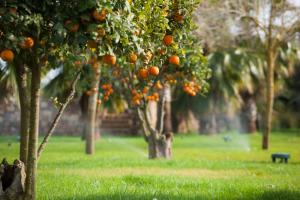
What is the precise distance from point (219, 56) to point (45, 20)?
28.0m

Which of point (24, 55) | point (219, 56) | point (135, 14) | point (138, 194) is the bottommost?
point (138, 194)

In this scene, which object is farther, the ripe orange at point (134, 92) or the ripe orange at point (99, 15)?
the ripe orange at point (134, 92)

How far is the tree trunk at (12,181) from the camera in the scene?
6219mm

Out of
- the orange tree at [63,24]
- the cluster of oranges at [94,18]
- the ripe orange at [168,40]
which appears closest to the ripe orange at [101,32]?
the orange tree at [63,24]

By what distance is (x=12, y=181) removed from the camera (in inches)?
250

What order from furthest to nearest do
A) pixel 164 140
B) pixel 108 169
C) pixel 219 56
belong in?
pixel 219 56 < pixel 164 140 < pixel 108 169

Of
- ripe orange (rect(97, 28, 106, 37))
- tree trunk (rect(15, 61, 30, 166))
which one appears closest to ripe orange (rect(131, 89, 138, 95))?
tree trunk (rect(15, 61, 30, 166))

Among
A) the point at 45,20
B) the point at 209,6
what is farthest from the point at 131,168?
the point at 209,6

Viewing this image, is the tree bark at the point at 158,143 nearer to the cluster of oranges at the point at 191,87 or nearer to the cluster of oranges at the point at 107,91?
the cluster of oranges at the point at 191,87

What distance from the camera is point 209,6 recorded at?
1972 centimetres

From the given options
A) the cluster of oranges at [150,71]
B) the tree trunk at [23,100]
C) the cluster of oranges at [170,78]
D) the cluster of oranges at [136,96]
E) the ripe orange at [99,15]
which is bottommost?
the tree trunk at [23,100]

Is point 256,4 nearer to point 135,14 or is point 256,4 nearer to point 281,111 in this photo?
point 135,14

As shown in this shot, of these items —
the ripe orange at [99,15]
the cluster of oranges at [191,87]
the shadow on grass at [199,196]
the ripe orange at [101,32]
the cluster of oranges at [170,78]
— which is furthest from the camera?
the cluster of oranges at [191,87]

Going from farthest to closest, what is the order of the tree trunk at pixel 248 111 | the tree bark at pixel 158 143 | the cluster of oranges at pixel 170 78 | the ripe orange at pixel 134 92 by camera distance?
1. the tree trunk at pixel 248 111
2. the tree bark at pixel 158 143
3. the ripe orange at pixel 134 92
4. the cluster of oranges at pixel 170 78
